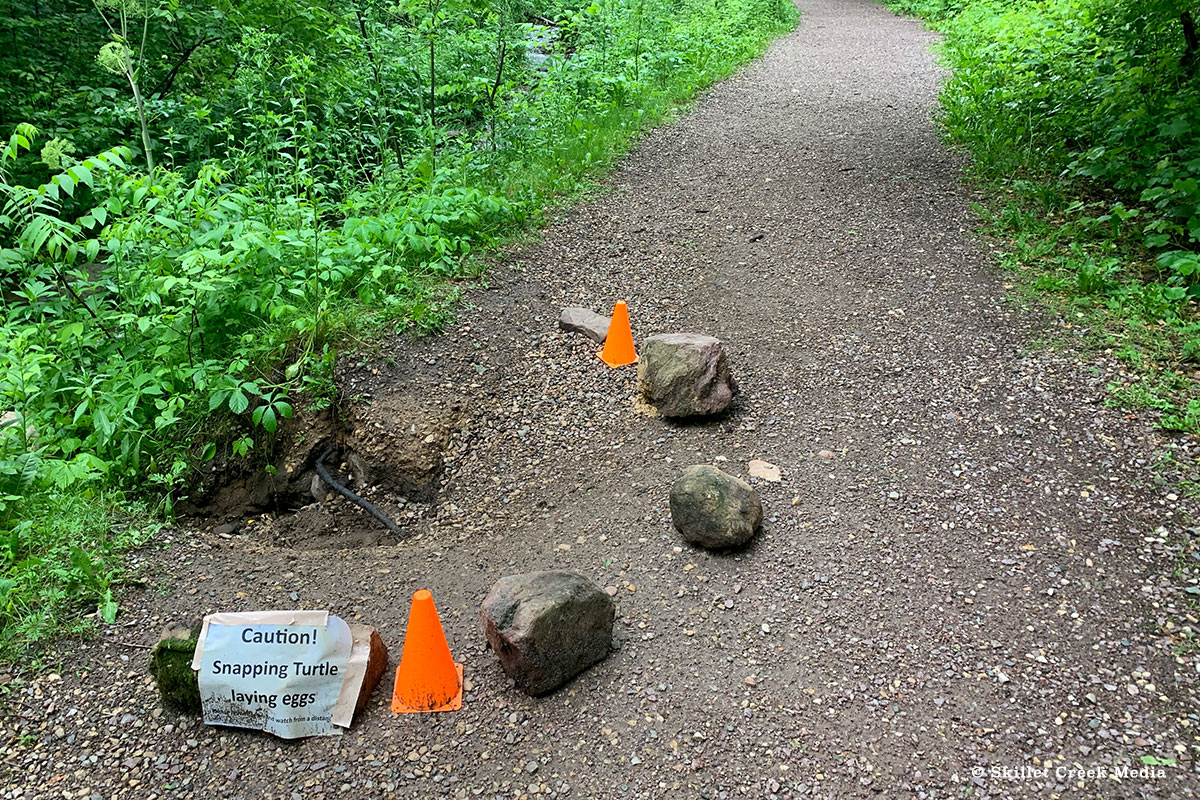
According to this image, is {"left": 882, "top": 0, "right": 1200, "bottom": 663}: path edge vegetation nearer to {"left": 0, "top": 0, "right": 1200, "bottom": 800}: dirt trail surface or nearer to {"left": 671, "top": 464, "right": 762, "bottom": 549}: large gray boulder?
{"left": 0, "top": 0, "right": 1200, "bottom": 800}: dirt trail surface

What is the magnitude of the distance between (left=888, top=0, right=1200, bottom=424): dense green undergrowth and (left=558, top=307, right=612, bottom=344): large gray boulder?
2.79 meters

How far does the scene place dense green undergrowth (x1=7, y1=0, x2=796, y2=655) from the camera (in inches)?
146

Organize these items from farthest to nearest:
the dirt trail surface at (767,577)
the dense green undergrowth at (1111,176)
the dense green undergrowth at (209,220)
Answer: the dense green undergrowth at (1111,176), the dense green undergrowth at (209,220), the dirt trail surface at (767,577)

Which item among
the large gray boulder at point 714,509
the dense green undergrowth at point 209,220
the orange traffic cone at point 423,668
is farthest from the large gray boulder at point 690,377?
the orange traffic cone at point 423,668

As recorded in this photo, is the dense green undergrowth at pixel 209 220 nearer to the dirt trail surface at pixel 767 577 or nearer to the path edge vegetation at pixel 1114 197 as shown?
the dirt trail surface at pixel 767 577

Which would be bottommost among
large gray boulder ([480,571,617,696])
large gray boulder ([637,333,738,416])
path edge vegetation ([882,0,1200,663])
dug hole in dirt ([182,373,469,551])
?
dug hole in dirt ([182,373,469,551])

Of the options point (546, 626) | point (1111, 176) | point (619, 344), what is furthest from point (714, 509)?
point (1111, 176)

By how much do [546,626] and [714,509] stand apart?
93 centimetres

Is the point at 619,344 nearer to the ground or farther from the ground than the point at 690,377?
nearer to the ground

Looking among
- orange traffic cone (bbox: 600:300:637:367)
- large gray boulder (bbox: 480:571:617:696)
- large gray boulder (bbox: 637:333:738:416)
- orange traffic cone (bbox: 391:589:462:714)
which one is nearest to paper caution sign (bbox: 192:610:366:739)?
orange traffic cone (bbox: 391:589:462:714)

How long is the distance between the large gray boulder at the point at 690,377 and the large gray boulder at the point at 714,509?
2.38ft

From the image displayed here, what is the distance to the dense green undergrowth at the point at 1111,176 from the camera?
428 centimetres

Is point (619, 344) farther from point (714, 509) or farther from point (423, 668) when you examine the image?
point (423, 668)

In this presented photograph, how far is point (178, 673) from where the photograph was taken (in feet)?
8.67
